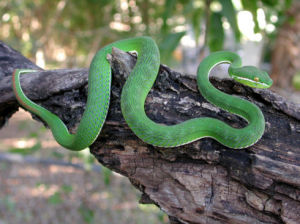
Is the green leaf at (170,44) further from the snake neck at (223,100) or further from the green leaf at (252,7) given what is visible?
the snake neck at (223,100)

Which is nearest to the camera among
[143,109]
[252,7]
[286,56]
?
[143,109]

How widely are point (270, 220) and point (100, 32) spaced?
6927 millimetres

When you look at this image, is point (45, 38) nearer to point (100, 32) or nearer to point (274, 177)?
point (100, 32)

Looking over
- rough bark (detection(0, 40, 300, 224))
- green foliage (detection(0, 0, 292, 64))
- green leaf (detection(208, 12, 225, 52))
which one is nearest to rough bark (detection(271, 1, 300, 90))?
green foliage (detection(0, 0, 292, 64))

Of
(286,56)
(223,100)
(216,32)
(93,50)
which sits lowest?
(93,50)

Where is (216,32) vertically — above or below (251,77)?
above

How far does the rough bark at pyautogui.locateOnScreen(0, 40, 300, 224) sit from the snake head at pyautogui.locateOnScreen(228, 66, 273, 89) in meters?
0.16

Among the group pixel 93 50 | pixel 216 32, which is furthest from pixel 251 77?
pixel 93 50

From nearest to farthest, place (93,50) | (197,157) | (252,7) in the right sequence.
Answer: (197,157) → (252,7) → (93,50)

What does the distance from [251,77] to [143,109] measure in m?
1.11

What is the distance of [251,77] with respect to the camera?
251 centimetres

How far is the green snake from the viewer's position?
1.98m

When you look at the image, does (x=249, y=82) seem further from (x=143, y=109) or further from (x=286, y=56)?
(x=286, y=56)

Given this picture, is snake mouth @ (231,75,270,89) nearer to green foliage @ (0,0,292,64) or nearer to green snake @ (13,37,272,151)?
green snake @ (13,37,272,151)
